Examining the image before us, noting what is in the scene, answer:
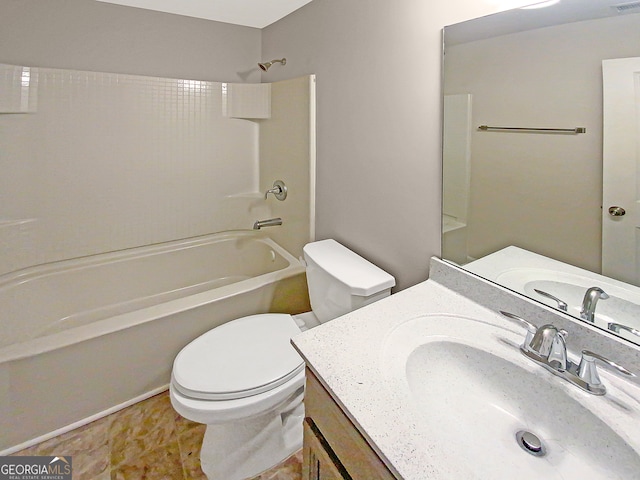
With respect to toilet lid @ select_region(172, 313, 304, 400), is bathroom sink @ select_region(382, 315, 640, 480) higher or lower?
higher

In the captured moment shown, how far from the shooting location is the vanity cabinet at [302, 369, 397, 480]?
656 millimetres

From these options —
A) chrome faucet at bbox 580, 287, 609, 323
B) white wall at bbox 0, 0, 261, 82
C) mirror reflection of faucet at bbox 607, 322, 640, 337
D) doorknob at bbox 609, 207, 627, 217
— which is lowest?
mirror reflection of faucet at bbox 607, 322, 640, 337

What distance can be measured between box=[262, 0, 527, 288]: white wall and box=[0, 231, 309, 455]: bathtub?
63cm

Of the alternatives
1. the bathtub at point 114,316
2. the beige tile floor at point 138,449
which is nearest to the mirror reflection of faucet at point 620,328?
the beige tile floor at point 138,449

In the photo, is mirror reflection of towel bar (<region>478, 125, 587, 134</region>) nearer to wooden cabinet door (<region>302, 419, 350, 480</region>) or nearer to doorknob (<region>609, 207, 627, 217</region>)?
doorknob (<region>609, 207, 627, 217</region>)

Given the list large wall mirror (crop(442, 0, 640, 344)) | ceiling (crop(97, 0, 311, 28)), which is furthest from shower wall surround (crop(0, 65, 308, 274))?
large wall mirror (crop(442, 0, 640, 344))

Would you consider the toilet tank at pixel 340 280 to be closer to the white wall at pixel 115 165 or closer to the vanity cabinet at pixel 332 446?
the vanity cabinet at pixel 332 446

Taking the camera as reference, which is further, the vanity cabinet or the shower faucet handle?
the shower faucet handle

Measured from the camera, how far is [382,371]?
2.52 ft

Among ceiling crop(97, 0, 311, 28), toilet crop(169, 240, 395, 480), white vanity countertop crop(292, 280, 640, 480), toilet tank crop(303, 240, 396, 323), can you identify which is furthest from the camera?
ceiling crop(97, 0, 311, 28)

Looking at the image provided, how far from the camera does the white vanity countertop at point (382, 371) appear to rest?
Answer: 57 cm

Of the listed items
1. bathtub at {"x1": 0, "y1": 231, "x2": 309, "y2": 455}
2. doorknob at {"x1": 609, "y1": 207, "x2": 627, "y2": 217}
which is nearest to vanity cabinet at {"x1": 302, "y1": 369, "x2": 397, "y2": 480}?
doorknob at {"x1": 609, "y1": 207, "x2": 627, "y2": 217}

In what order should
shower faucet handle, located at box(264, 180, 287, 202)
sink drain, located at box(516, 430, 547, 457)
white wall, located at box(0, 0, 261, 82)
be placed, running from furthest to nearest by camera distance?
1. shower faucet handle, located at box(264, 180, 287, 202)
2. white wall, located at box(0, 0, 261, 82)
3. sink drain, located at box(516, 430, 547, 457)

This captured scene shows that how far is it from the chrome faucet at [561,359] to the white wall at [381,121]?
1.62ft
